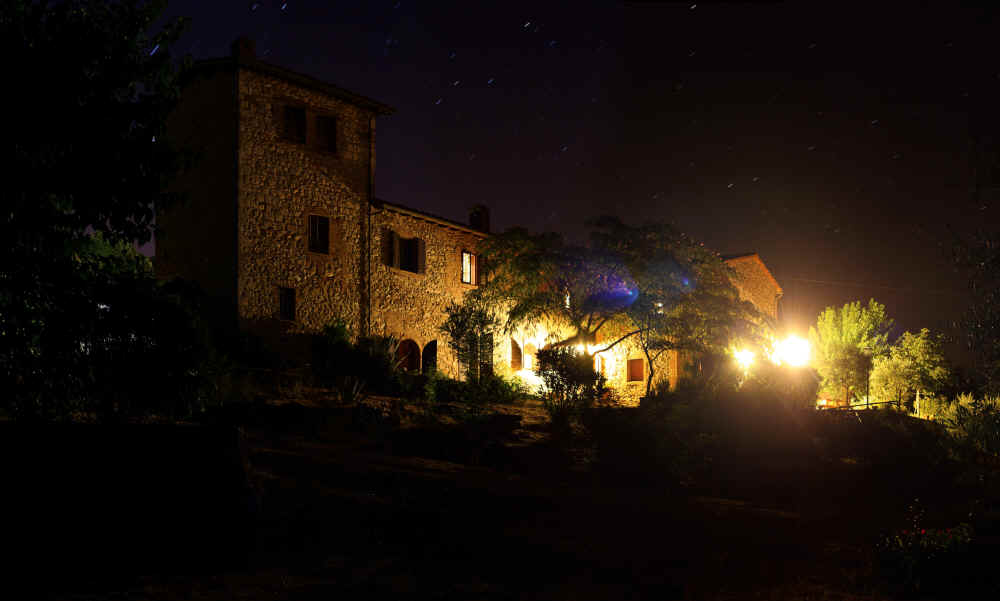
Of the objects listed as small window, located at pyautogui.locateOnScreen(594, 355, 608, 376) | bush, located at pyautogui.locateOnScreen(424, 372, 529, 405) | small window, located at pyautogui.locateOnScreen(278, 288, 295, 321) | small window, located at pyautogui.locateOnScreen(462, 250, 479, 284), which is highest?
small window, located at pyautogui.locateOnScreen(462, 250, 479, 284)

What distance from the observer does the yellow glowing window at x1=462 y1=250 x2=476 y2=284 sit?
26188 millimetres

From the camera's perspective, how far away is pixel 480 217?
92.3 ft

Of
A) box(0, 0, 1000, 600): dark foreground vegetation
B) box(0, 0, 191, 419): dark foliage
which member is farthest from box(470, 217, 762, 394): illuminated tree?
box(0, 0, 191, 419): dark foliage

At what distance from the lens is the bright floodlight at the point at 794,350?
1170 inches

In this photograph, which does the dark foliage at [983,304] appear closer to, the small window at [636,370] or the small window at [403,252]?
the small window at [403,252]

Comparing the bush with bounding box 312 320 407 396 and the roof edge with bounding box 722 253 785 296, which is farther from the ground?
the roof edge with bounding box 722 253 785 296

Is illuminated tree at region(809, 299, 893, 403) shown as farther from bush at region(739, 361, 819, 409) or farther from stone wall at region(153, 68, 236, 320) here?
stone wall at region(153, 68, 236, 320)

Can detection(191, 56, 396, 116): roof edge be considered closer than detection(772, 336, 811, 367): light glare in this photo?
→ Yes

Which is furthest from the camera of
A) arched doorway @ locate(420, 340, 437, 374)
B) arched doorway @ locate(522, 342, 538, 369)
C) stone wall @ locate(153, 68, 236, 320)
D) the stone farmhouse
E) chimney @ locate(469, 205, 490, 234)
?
chimney @ locate(469, 205, 490, 234)

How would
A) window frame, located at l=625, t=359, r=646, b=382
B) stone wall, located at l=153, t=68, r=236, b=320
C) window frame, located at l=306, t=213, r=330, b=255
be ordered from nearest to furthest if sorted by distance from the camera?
1. stone wall, located at l=153, t=68, r=236, b=320
2. window frame, located at l=306, t=213, r=330, b=255
3. window frame, located at l=625, t=359, r=646, b=382

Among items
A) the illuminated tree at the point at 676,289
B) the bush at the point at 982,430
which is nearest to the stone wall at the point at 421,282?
the illuminated tree at the point at 676,289

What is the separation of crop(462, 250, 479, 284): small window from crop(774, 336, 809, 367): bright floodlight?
41.9 ft

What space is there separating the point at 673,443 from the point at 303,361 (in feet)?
34.2

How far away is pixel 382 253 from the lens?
23.0 metres
